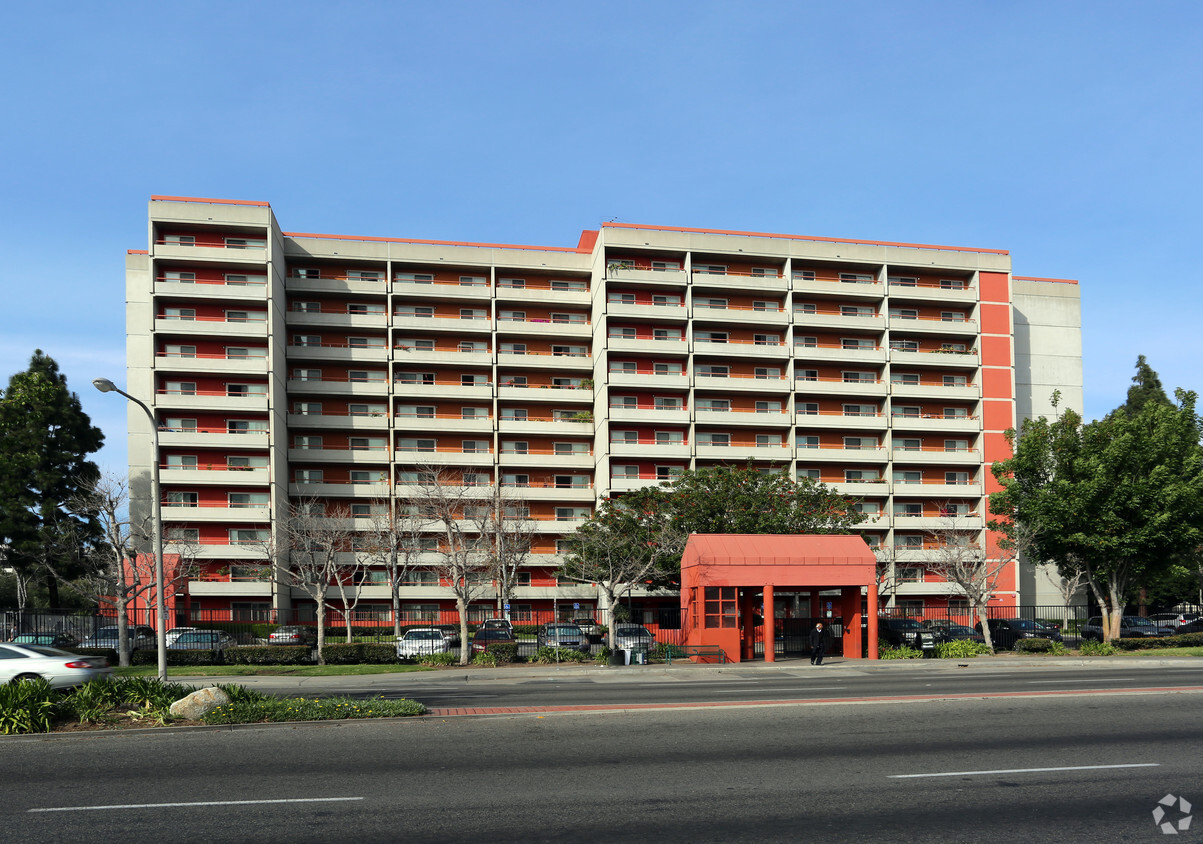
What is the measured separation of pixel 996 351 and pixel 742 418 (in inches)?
904

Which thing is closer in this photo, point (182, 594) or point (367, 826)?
point (367, 826)

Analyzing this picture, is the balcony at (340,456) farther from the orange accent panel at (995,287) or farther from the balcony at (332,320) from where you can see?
the orange accent panel at (995,287)

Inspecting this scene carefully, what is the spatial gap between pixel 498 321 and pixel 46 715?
5979 centimetres

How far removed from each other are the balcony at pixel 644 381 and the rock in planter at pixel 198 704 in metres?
55.5

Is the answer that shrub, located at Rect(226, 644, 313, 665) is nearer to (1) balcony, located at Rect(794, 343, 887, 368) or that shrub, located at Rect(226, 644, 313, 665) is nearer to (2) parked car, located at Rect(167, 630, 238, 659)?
(2) parked car, located at Rect(167, 630, 238, 659)

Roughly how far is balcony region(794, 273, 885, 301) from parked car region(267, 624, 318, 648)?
4554cm

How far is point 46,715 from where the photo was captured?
51.3 ft

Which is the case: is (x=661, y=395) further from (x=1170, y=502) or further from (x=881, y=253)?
(x=1170, y=502)

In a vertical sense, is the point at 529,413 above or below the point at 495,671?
above

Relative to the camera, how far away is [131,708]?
55.4 ft

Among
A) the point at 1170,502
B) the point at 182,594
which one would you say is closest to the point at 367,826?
the point at 1170,502

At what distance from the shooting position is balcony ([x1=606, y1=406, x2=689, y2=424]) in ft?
233

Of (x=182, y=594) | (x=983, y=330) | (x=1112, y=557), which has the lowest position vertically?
(x=182, y=594)

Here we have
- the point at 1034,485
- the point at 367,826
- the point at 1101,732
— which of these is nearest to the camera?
the point at 367,826
